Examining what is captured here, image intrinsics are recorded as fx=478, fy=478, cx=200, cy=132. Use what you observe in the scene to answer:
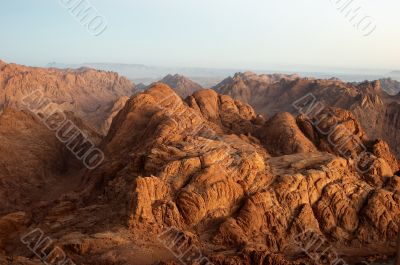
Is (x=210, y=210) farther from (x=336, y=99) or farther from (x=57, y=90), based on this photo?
(x=57, y=90)

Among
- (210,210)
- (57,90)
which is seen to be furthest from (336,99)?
(57,90)

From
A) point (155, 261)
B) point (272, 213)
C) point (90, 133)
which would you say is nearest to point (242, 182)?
point (272, 213)

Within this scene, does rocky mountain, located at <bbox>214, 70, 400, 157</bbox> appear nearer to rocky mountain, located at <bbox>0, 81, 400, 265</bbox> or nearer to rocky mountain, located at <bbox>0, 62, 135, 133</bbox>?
rocky mountain, located at <bbox>0, 62, 135, 133</bbox>

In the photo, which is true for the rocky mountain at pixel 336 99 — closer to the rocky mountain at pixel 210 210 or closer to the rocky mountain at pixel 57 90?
the rocky mountain at pixel 57 90

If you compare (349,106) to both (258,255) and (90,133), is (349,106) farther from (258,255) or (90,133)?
(258,255)

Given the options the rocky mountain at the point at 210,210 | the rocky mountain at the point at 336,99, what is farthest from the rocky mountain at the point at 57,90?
the rocky mountain at the point at 210,210

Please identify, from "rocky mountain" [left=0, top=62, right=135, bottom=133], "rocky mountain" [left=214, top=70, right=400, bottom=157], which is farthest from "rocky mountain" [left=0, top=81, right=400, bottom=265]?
"rocky mountain" [left=0, top=62, right=135, bottom=133]
